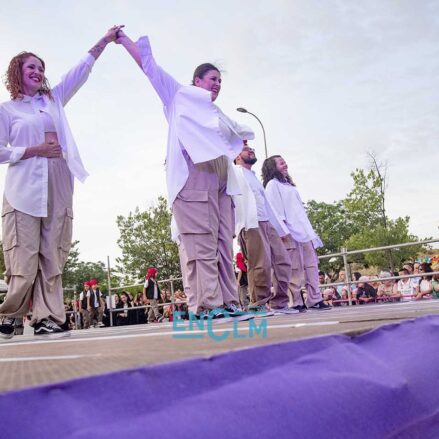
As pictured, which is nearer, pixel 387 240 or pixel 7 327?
pixel 7 327

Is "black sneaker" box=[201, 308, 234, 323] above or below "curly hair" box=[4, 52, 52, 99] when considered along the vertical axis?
below

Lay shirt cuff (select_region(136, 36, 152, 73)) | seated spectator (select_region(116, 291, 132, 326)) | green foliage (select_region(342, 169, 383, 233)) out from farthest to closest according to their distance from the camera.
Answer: green foliage (select_region(342, 169, 383, 233)), seated spectator (select_region(116, 291, 132, 326)), shirt cuff (select_region(136, 36, 152, 73))

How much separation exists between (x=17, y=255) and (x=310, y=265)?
382 centimetres

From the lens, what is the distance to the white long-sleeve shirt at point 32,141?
3398 mm

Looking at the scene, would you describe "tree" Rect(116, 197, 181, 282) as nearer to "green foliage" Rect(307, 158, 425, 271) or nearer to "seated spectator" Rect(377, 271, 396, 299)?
"green foliage" Rect(307, 158, 425, 271)

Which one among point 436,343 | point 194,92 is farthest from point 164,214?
point 436,343

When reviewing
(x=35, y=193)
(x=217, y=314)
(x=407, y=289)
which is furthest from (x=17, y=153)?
(x=407, y=289)

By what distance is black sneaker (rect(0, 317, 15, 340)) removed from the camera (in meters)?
3.45

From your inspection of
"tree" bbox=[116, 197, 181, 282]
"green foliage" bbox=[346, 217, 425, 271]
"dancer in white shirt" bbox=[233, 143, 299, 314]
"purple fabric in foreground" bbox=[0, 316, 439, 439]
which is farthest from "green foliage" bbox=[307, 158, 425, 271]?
"purple fabric in foreground" bbox=[0, 316, 439, 439]

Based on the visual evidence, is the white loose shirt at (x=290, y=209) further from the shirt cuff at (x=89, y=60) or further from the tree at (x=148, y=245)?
the tree at (x=148, y=245)

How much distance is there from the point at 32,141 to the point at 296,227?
339 centimetres

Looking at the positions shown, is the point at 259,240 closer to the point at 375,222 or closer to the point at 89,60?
the point at 89,60

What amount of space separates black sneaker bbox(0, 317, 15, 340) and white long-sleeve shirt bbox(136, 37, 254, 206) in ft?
4.18

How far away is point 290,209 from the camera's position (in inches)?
243
